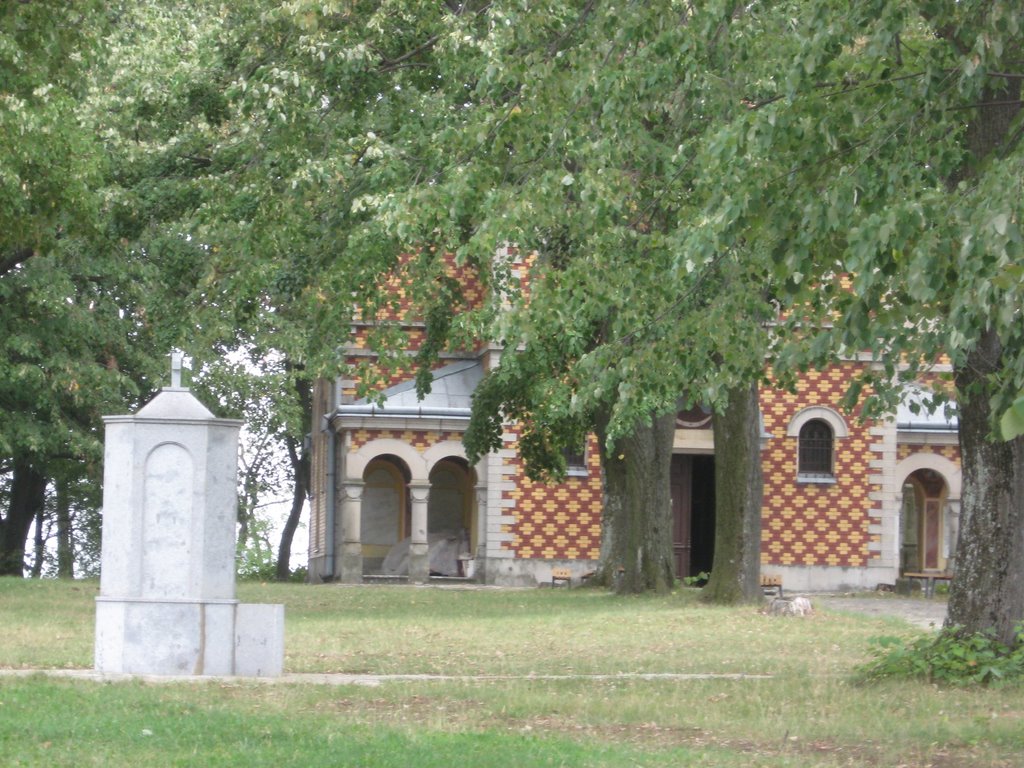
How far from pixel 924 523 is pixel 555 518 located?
1010 cm

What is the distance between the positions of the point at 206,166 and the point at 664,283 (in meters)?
12.4

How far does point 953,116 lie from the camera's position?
11422 mm

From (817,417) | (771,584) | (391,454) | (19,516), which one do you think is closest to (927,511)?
(817,417)

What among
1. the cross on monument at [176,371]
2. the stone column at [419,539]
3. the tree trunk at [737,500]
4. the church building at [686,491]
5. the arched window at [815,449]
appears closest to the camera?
the cross on monument at [176,371]

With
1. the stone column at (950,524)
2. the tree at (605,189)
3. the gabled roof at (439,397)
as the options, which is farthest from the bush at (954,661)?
the stone column at (950,524)

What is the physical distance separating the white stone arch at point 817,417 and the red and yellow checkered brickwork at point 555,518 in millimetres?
4776

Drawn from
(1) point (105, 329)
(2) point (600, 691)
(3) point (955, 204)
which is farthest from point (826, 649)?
(1) point (105, 329)

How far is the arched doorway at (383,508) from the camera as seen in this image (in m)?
43.8

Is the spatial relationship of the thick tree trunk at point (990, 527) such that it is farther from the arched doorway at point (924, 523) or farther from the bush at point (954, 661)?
the arched doorway at point (924, 523)

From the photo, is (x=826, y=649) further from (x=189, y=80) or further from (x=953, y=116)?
(x=189, y=80)

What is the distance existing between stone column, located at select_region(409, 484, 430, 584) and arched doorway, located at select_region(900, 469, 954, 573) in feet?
39.6

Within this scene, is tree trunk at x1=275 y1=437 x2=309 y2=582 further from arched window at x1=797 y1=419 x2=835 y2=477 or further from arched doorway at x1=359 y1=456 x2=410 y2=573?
arched window at x1=797 y1=419 x2=835 y2=477

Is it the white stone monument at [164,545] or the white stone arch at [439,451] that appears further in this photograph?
the white stone arch at [439,451]

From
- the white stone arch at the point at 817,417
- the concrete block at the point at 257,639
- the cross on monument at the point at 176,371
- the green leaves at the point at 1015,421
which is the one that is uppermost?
the white stone arch at the point at 817,417
